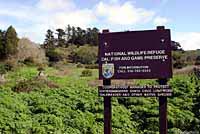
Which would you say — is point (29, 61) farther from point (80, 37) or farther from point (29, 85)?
point (80, 37)

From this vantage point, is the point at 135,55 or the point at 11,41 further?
the point at 11,41

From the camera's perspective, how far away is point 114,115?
66.2ft

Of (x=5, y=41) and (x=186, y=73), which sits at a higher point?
(x=5, y=41)

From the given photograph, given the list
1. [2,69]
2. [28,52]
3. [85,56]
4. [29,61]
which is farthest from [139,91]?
[85,56]

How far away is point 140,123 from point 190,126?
220 cm

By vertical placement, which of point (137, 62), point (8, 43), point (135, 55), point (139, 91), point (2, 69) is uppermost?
point (8, 43)

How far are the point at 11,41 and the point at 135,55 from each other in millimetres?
35216

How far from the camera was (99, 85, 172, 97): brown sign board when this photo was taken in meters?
12.8

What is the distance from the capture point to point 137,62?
1320cm

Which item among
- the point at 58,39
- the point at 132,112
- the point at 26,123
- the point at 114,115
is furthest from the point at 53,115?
the point at 58,39

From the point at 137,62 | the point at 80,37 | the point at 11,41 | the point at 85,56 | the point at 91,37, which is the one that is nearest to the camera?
the point at 137,62

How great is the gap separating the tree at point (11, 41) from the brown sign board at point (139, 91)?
33117 mm

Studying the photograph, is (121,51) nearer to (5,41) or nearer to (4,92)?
(4,92)

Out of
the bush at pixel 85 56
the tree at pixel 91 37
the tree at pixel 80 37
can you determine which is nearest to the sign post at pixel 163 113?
the bush at pixel 85 56
